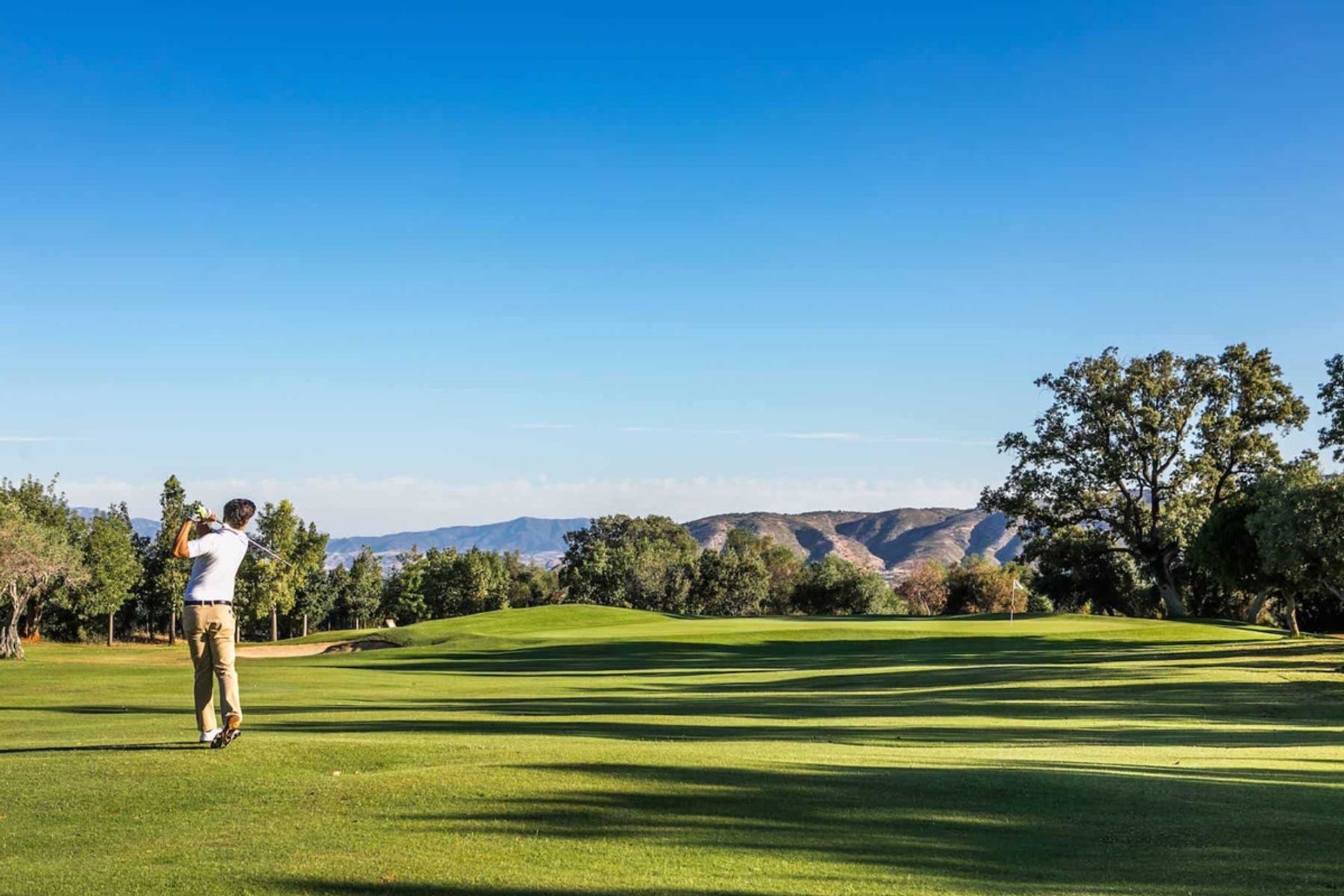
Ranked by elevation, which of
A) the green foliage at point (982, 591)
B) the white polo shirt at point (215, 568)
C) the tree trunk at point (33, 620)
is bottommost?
the green foliage at point (982, 591)

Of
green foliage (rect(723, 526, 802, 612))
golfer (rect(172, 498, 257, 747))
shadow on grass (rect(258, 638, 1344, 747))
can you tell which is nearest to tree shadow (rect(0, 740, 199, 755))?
golfer (rect(172, 498, 257, 747))

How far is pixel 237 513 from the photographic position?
1257cm

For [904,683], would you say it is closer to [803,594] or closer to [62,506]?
[62,506]

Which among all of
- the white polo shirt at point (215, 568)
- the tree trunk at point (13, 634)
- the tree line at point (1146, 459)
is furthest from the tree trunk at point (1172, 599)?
the white polo shirt at point (215, 568)

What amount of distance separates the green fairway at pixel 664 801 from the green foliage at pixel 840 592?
103 meters

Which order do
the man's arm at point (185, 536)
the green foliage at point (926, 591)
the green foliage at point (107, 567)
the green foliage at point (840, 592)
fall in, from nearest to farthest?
the man's arm at point (185, 536) → the green foliage at point (107, 567) → the green foliage at point (840, 592) → the green foliage at point (926, 591)

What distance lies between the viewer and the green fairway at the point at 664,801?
27.1ft

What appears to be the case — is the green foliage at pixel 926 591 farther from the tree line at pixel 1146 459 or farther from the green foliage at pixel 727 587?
the tree line at pixel 1146 459

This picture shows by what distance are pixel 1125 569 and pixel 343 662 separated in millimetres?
68765

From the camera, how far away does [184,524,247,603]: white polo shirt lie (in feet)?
39.8

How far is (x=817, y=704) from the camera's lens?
2644 centimetres

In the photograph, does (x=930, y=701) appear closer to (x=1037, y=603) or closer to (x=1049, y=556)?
(x=1049, y=556)

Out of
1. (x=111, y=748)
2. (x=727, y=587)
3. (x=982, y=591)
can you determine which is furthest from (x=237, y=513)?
(x=982, y=591)

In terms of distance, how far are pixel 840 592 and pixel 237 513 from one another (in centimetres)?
11844
